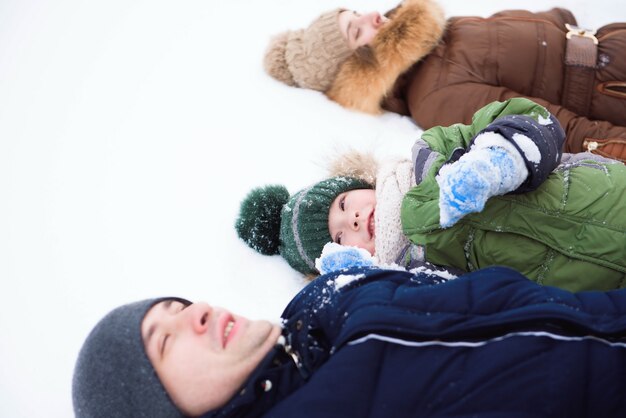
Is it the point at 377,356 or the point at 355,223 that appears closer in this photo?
the point at 377,356

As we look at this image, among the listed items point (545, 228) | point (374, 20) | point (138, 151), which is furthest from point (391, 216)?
point (374, 20)

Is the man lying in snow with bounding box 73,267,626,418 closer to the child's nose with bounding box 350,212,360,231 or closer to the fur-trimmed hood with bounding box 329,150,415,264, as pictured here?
the fur-trimmed hood with bounding box 329,150,415,264

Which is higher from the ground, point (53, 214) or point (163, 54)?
point (163, 54)

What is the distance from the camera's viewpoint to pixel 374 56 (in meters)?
2.76

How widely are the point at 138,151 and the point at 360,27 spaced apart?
1.44 metres

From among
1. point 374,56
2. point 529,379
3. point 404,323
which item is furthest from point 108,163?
point 529,379

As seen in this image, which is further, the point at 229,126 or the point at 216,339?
the point at 229,126

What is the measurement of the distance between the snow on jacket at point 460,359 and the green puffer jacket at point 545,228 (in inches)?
9.2

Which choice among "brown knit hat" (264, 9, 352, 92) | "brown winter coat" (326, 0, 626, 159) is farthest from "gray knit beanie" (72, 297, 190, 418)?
"brown knit hat" (264, 9, 352, 92)

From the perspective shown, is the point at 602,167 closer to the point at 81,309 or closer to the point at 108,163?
the point at 81,309

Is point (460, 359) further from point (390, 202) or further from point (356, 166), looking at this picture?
point (356, 166)

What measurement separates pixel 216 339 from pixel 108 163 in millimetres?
1574

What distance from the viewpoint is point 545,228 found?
1.48 meters

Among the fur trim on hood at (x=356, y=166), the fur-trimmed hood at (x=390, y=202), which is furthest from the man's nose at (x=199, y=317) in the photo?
the fur trim on hood at (x=356, y=166)
